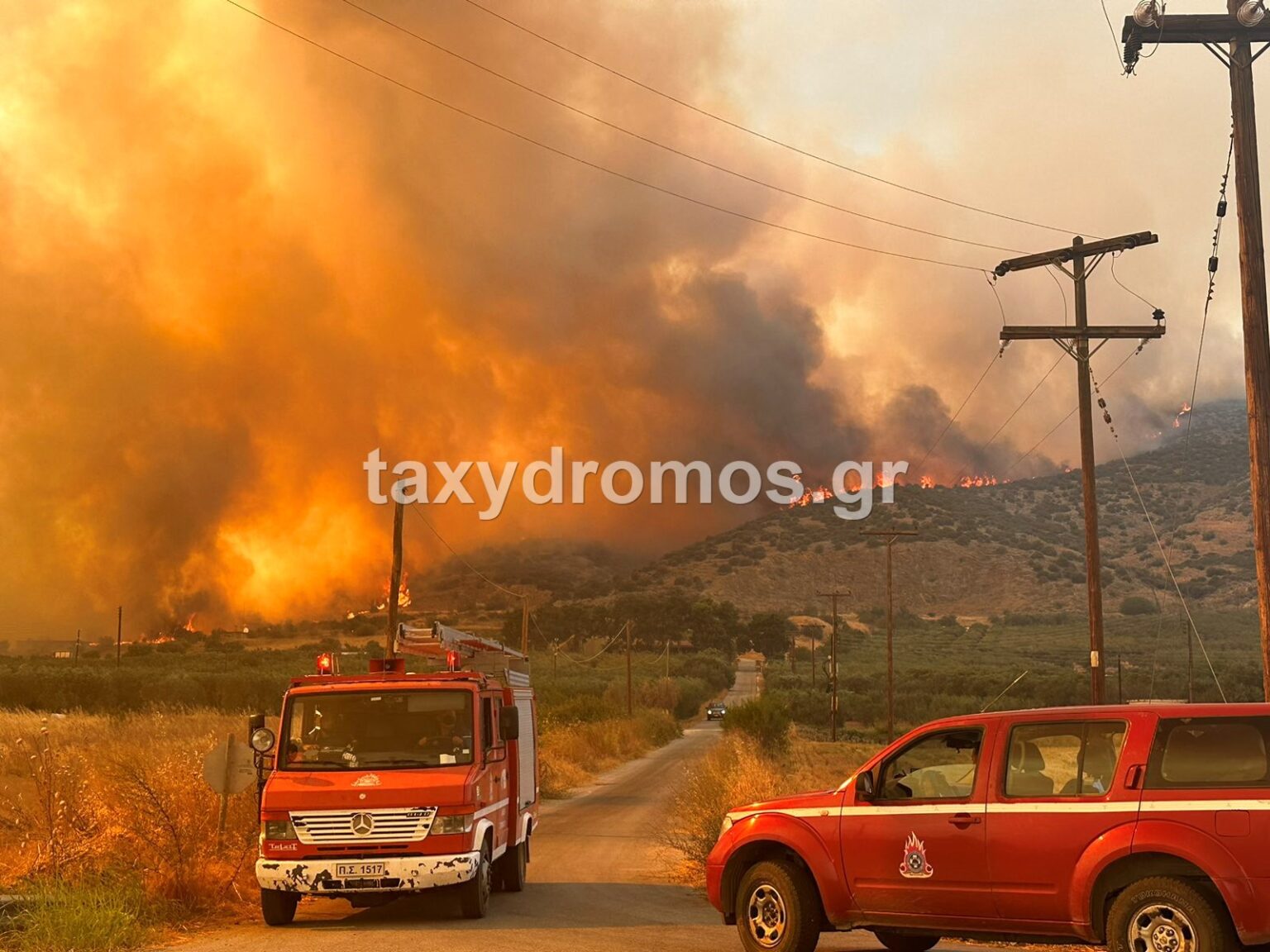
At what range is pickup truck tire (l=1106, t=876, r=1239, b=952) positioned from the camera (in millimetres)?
8523

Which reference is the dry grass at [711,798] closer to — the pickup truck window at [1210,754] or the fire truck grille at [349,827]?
the fire truck grille at [349,827]

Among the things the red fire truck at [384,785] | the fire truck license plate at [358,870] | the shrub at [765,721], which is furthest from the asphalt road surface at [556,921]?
the shrub at [765,721]

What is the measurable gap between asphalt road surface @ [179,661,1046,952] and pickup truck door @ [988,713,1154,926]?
124 inches

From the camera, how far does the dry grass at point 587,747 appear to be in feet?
131

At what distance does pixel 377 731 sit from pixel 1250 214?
13.8 m

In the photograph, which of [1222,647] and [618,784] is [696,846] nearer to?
[618,784]

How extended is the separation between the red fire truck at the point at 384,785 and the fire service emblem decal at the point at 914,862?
5.13 meters

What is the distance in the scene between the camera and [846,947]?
1224 centimetres

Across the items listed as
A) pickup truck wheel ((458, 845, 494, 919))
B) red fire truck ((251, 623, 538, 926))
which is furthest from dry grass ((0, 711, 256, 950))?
pickup truck wheel ((458, 845, 494, 919))

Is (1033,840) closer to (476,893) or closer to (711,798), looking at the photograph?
(476,893)

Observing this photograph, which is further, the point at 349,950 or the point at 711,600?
the point at 711,600

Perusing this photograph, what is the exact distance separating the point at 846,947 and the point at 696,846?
6.86 m

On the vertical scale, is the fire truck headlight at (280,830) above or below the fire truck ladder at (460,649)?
below

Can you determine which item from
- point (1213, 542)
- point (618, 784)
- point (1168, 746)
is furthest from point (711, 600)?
point (1168, 746)
